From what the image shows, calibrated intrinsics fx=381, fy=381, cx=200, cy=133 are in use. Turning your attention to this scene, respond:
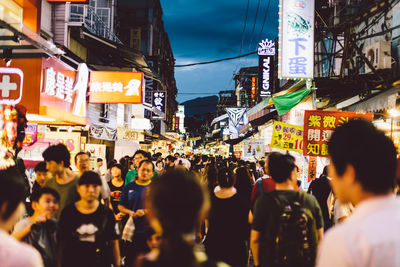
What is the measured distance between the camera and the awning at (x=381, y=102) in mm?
8688

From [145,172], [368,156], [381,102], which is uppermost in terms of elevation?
[381,102]

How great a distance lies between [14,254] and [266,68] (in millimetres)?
21440

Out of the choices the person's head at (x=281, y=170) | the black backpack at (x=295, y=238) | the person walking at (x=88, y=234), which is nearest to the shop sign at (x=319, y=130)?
the person's head at (x=281, y=170)

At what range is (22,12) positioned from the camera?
425 inches

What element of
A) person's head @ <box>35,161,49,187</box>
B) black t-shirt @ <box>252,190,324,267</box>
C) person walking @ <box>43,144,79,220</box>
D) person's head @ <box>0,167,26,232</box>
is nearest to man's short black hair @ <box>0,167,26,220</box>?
person's head @ <box>0,167,26,232</box>

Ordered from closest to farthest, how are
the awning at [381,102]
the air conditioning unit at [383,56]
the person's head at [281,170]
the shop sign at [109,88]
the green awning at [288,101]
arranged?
the person's head at [281,170], the awning at [381,102], the air conditioning unit at [383,56], the green awning at [288,101], the shop sign at [109,88]

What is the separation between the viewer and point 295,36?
12398 mm

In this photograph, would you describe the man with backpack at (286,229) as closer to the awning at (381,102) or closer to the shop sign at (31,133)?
the awning at (381,102)

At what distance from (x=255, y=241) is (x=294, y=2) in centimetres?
1021

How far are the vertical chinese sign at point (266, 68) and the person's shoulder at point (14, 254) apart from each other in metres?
20.7

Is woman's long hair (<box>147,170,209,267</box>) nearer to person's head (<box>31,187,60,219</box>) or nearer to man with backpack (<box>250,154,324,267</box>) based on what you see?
man with backpack (<box>250,154,324,267</box>)

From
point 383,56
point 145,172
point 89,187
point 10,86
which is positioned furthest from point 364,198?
point 383,56

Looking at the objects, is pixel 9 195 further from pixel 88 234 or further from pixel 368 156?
pixel 368 156

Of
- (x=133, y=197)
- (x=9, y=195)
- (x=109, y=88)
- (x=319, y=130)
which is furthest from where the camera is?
(x=109, y=88)
